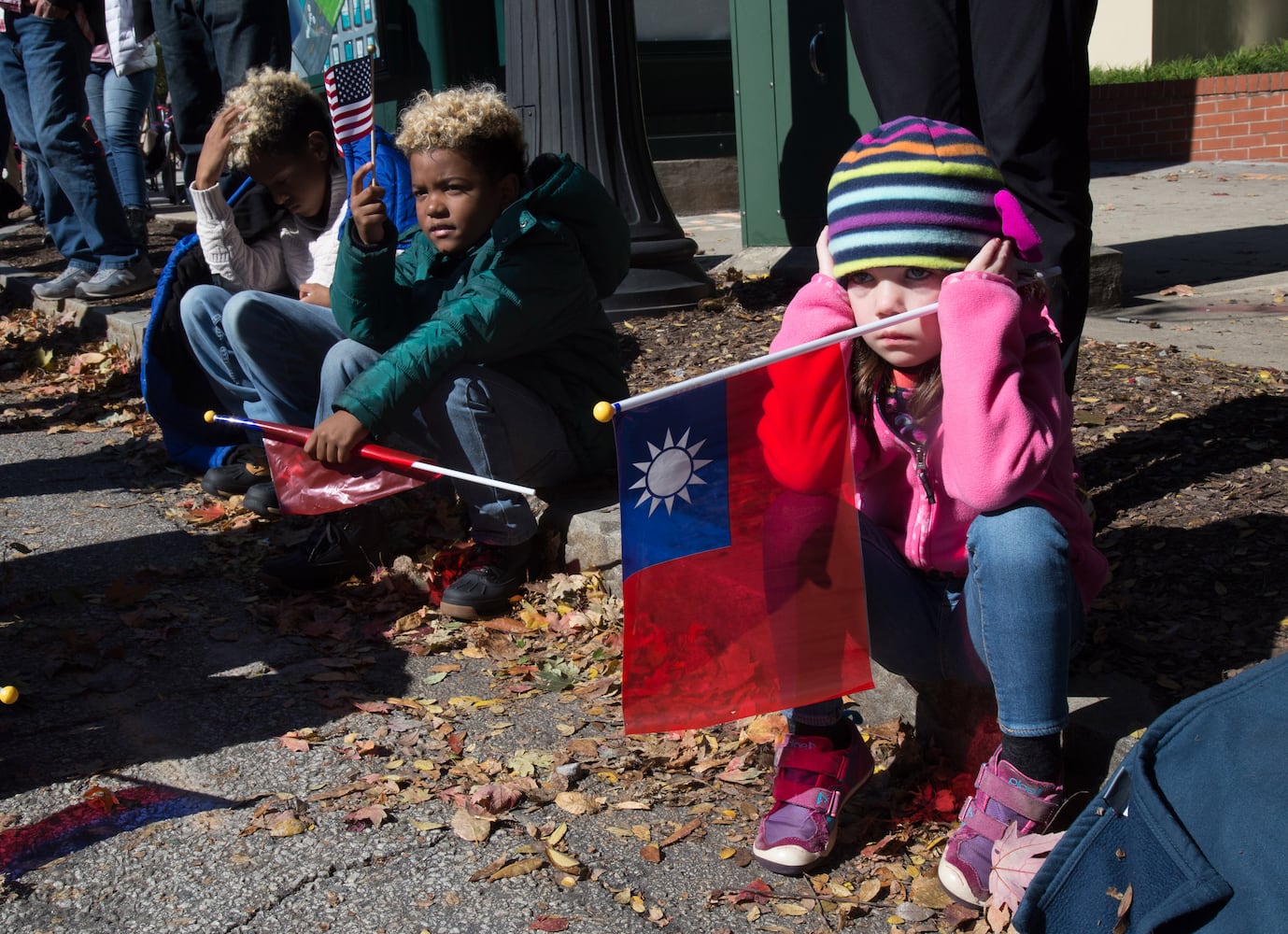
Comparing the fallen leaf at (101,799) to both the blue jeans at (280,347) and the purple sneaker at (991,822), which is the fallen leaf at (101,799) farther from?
the purple sneaker at (991,822)

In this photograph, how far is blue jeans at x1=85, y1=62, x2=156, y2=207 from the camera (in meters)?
7.77

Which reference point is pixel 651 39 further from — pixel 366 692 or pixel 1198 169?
pixel 366 692

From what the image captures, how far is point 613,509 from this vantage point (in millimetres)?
3711

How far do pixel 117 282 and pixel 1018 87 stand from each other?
578cm

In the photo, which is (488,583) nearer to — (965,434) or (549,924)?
(549,924)

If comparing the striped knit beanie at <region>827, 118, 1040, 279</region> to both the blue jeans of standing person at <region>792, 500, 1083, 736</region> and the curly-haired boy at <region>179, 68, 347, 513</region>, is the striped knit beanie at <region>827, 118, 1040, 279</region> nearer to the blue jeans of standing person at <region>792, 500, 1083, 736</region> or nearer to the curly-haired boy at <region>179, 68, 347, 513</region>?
the blue jeans of standing person at <region>792, 500, 1083, 736</region>

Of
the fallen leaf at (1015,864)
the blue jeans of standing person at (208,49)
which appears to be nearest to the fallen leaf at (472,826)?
the fallen leaf at (1015,864)

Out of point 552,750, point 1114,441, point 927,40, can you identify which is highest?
point 927,40

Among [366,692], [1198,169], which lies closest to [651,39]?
[1198,169]

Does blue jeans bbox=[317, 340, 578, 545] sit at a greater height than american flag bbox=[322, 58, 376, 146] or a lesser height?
lesser

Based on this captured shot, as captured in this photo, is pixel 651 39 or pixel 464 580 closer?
pixel 464 580

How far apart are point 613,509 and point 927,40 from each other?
4.88 feet

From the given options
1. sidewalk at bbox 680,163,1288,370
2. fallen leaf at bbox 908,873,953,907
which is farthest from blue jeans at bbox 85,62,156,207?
fallen leaf at bbox 908,873,953,907

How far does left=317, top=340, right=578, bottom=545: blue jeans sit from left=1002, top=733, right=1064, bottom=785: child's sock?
1.64 metres
